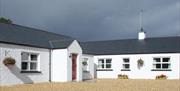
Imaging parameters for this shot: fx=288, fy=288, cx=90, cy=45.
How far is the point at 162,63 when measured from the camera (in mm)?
28000

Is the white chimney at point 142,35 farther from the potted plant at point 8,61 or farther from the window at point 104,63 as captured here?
the potted plant at point 8,61

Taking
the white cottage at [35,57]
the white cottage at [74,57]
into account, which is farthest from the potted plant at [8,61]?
the white cottage at [35,57]

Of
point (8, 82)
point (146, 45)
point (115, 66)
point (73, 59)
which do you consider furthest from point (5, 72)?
point (146, 45)

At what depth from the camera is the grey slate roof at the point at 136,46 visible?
1121 inches

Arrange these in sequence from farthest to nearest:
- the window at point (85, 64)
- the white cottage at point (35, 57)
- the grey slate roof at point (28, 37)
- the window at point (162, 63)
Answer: the window at point (162, 63), the window at point (85, 64), the grey slate roof at point (28, 37), the white cottage at point (35, 57)

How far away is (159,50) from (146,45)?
7.86 ft

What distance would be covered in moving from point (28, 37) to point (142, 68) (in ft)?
41.8

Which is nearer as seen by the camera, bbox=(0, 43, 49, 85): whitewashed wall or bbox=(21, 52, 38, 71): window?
bbox=(0, 43, 49, 85): whitewashed wall

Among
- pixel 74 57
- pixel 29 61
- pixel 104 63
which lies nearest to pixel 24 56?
pixel 29 61

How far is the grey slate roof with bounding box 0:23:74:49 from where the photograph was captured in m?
19.0

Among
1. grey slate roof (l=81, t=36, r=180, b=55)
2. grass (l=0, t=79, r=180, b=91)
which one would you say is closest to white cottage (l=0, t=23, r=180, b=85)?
grey slate roof (l=81, t=36, r=180, b=55)

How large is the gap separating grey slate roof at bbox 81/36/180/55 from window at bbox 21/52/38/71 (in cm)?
836

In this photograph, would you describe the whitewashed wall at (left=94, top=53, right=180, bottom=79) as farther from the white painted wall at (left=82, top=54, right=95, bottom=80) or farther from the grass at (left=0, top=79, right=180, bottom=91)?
the grass at (left=0, top=79, right=180, bottom=91)

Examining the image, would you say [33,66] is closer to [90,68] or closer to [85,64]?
[85,64]
